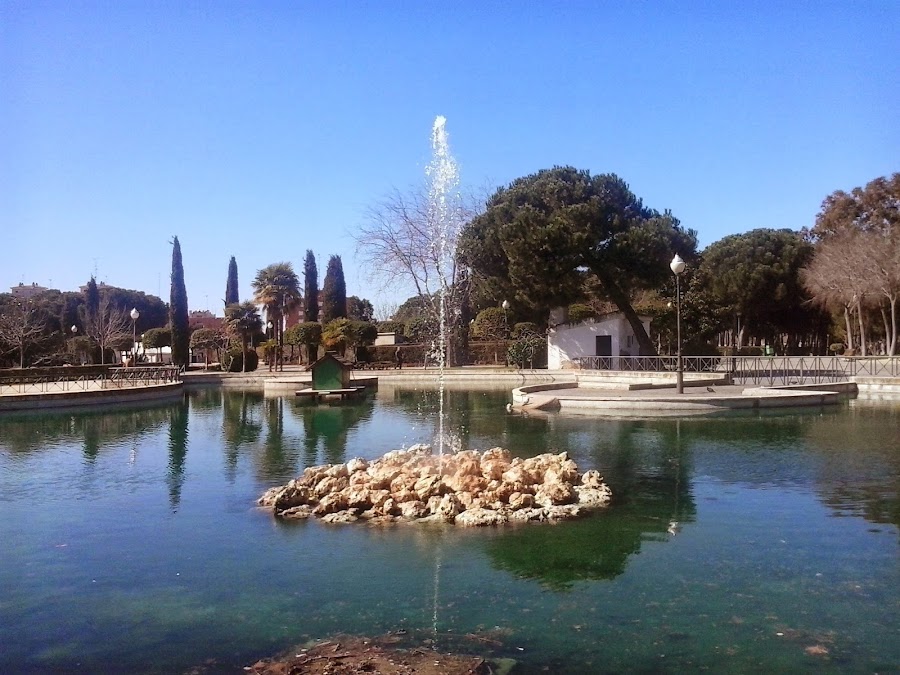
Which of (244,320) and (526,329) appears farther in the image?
(244,320)

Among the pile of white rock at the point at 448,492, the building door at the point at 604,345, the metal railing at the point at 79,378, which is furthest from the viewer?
the building door at the point at 604,345

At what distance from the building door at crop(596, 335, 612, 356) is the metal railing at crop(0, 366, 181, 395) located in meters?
21.2

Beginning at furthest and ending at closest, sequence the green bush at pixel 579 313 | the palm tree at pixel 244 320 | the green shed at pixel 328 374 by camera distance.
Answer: the palm tree at pixel 244 320
the green bush at pixel 579 313
the green shed at pixel 328 374

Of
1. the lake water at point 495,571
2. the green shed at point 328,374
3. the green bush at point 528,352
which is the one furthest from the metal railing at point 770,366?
the lake water at point 495,571

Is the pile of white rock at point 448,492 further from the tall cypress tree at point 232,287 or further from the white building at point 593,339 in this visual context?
the tall cypress tree at point 232,287

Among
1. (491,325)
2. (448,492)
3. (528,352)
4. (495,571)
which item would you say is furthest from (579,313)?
(495,571)

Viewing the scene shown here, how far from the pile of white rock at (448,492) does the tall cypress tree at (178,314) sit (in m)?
38.1

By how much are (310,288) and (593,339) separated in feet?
99.8

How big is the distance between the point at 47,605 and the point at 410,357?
40533mm

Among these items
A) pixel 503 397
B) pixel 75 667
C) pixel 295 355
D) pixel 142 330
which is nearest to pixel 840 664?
pixel 75 667

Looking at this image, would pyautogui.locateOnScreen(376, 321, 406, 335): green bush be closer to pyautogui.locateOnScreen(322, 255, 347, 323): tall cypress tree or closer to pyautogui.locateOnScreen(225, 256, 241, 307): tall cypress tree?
pyautogui.locateOnScreen(322, 255, 347, 323): tall cypress tree

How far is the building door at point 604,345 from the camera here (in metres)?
38.7

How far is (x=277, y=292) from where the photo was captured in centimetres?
5506

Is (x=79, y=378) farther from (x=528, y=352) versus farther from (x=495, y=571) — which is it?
(x=495, y=571)
